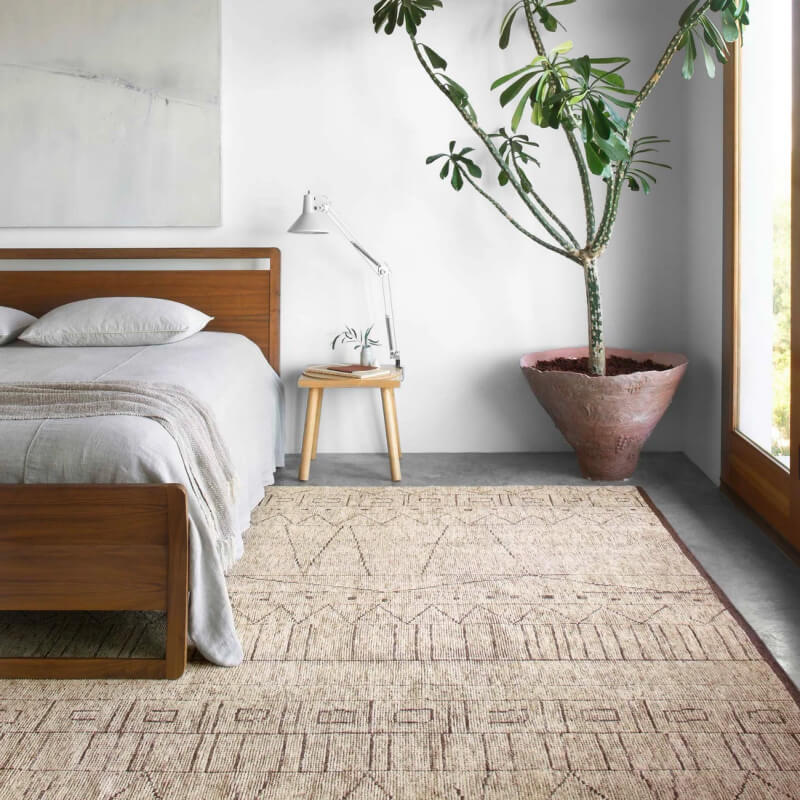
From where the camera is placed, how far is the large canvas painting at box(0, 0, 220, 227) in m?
3.66

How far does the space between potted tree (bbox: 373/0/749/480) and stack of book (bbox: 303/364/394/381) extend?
576 mm

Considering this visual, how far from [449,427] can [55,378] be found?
1.81 m

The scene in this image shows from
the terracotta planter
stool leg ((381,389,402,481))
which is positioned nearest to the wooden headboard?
stool leg ((381,389,402,481))

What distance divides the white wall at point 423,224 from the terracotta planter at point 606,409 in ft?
1.41

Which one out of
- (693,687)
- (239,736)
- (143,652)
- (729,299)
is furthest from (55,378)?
(729,299)

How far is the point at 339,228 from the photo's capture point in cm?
369

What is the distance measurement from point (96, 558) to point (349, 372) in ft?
5.61

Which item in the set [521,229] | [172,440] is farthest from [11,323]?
[521,229]

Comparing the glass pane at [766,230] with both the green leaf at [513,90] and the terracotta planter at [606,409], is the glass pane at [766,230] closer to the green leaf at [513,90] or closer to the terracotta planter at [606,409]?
the terracotta planter at [606,409]

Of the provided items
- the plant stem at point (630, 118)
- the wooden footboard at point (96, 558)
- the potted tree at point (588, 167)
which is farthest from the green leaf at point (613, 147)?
the wooden footboard at point (96, 558)

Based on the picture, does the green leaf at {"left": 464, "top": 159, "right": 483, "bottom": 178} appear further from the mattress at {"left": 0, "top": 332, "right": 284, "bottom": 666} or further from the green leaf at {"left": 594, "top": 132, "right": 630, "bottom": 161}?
the mattress at {"left": 0, "top": 332, "right": 284, "bottom": 666}

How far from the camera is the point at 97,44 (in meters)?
3.66

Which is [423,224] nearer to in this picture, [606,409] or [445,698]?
[606,409]

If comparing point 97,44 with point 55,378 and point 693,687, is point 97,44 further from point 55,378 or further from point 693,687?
point 693,687
